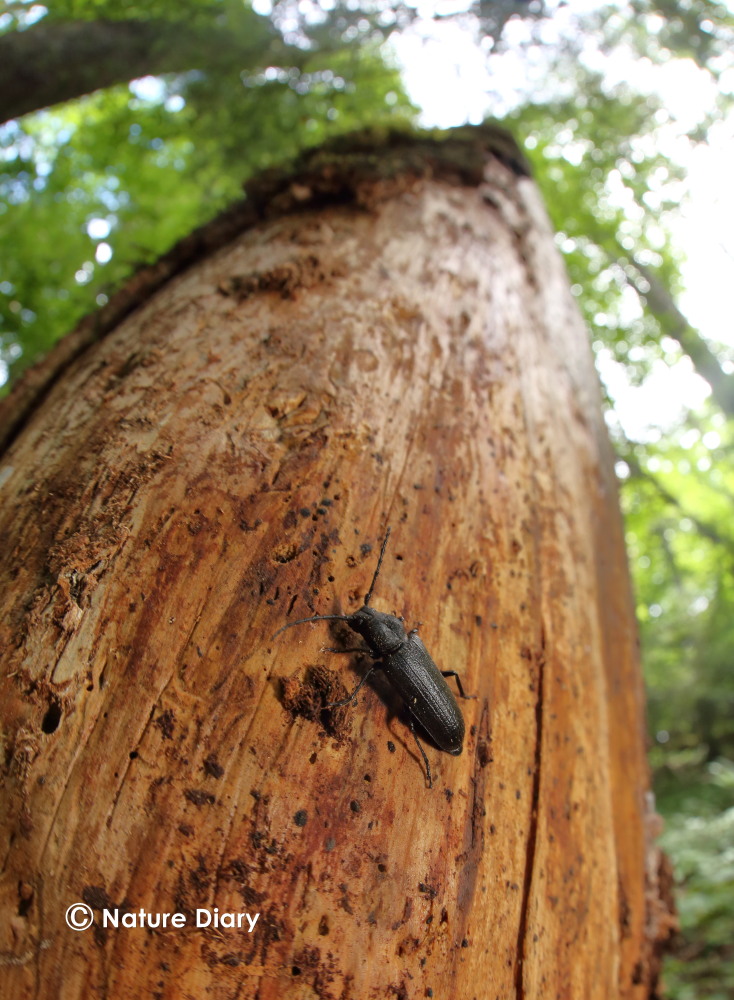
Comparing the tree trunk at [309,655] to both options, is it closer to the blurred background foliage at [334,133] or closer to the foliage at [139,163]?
the blurred background foliage at [334,133]

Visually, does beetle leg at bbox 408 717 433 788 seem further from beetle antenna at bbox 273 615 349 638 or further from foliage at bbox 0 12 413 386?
foliage at bbox 0 12 413 386

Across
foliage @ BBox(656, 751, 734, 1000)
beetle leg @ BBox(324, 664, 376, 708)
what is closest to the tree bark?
beetle leg @ BBox(324, 664, 376, 708)

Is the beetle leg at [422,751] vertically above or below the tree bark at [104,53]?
below

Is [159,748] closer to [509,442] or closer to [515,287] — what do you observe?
[509,442]

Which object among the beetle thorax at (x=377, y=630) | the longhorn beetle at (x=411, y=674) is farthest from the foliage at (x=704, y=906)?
the beetle thorax at (x=377, y=630)

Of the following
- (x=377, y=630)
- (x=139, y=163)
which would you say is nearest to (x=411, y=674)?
(x=377, y=630)

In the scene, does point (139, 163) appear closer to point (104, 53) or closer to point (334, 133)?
point (104, 53)

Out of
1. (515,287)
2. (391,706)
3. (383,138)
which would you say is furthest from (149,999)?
(383,138)

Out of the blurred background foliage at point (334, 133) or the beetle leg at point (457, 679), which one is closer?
the beetle leg at point (457, 679)
